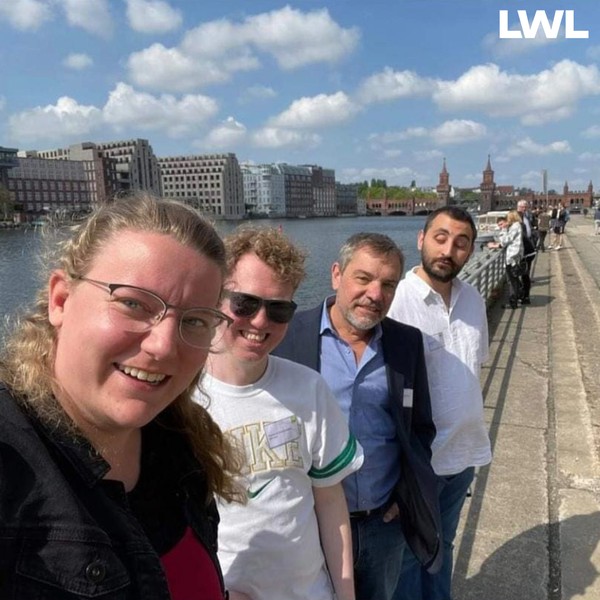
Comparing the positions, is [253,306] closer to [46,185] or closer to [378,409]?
[378,409]

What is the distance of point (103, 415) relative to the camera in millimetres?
936

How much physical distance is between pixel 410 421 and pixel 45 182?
115121mm

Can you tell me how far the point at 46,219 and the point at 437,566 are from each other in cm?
189

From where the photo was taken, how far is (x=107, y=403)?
36.3 inches

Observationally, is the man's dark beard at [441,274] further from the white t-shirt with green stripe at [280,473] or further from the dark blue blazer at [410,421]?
the white t-shirt with green stripe at [280,473]

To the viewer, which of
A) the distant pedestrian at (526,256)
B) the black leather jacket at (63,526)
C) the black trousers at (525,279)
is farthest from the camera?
the distant pedestrian at (526,256)

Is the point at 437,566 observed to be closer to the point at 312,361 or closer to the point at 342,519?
the point at 342,519

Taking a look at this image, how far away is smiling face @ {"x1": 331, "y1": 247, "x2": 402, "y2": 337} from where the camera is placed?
6.62 ft

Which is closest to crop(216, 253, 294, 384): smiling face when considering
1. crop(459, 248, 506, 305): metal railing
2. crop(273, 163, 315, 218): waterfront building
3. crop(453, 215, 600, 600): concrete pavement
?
crop(453, 215, 600, 600): concrete pavement

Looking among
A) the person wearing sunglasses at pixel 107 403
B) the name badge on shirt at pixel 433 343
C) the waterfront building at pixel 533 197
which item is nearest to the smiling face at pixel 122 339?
the person wearing sunglasses at pixel 107 403

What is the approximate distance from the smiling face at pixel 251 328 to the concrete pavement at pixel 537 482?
183 centimetres

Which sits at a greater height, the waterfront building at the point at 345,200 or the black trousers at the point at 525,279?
the waterfront building at the point at 345,200

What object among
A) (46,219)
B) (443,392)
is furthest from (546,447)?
(46,219)

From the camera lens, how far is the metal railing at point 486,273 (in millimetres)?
6280
